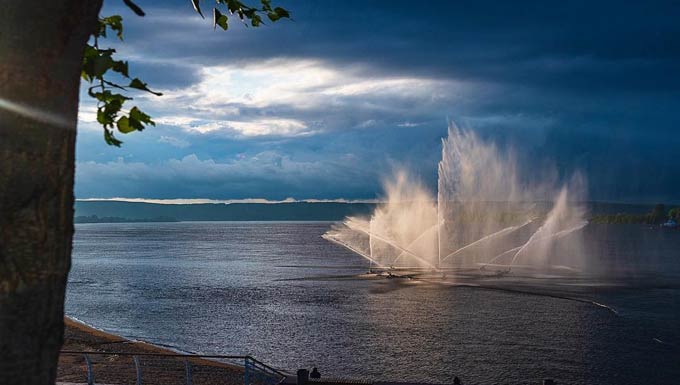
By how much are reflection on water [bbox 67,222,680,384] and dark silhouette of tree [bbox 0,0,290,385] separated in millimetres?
43029

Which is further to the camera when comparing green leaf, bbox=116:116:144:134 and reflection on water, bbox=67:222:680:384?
reflection on water, bbox=67:222:680:384

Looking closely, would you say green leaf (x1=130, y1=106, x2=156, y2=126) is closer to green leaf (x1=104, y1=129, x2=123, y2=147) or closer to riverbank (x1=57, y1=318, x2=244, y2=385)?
green leaf (x1=104, y1=129, x2=123, y2=147)

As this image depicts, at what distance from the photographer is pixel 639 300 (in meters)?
85.0

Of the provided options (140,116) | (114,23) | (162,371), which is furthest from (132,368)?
(140,116)

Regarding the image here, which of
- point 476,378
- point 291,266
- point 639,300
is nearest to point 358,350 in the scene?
point 476,378

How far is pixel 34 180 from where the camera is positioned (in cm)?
313

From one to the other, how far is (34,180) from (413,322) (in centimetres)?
6709

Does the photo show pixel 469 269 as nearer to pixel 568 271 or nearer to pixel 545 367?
pixel 568 271

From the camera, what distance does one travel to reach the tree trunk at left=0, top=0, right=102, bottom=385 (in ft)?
10.1

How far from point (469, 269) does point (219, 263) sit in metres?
65.0

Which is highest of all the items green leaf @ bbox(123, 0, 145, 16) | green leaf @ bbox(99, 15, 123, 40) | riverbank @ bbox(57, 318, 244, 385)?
green leaf @ bbox(99, 15, 123, 40)

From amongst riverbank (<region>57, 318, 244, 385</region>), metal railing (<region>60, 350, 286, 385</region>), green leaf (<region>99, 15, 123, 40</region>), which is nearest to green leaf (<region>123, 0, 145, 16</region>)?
green leaf (<region>99, 15, 123, 40</region>)

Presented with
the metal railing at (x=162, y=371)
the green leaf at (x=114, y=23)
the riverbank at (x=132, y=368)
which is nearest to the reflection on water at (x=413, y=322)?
the riverbank at (x=132, y=368)

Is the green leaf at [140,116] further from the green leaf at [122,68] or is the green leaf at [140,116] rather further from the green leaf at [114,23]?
the green leaf at [114,23]
